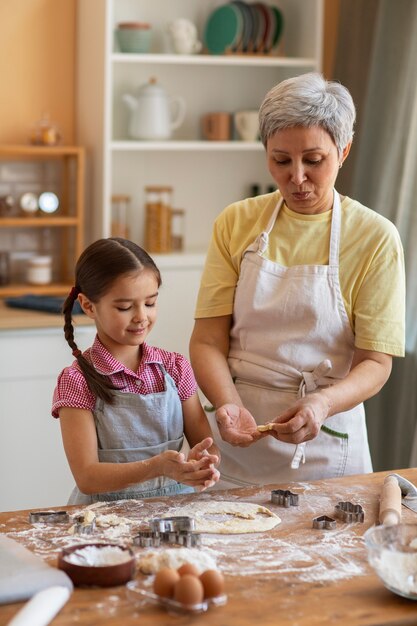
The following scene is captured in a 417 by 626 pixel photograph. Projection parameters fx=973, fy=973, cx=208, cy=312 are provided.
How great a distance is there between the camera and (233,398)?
2.07 metres

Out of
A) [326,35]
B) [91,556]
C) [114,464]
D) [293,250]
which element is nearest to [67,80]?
[326,35]

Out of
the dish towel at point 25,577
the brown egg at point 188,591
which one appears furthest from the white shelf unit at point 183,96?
the brown egg at point 188,591

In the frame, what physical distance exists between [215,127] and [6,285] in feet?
3.38

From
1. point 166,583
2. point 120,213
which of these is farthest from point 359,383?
point 120,213

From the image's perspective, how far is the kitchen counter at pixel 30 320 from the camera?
3.25m

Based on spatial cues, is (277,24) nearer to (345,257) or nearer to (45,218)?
(45,218)

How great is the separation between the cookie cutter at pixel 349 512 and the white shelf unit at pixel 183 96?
6.52 feet

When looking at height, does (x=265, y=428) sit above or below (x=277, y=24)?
below

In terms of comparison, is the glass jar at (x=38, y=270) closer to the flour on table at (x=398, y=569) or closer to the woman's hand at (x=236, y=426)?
the woman's hand at (x=236, y=426)

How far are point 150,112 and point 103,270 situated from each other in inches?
74.9

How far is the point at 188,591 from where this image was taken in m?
1.32

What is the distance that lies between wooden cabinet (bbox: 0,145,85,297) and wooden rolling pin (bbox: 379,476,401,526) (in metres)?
2.04

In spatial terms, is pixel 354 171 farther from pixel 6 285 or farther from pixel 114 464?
pixel 114 464

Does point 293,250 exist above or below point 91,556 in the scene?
above
